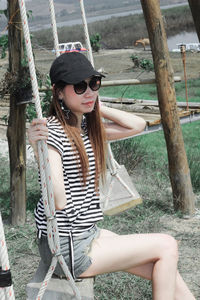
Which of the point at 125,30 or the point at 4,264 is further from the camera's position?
the point at 125,30

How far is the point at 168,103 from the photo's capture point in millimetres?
3592

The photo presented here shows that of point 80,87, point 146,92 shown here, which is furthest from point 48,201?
point 146,92

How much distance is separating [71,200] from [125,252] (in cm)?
28

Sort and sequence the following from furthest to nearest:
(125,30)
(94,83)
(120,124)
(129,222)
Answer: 1. (125,30)
2. (129,222)
3. (120,124)
4. (94,83)

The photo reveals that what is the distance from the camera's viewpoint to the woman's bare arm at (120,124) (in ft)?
6.85

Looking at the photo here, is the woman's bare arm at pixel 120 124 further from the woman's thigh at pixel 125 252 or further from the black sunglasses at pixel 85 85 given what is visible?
the woman's thigh at pixel 125 252

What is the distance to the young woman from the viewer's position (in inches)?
68.4

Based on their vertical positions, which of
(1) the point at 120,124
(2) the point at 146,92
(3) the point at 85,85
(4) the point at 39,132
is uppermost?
(3) the point at 85,85

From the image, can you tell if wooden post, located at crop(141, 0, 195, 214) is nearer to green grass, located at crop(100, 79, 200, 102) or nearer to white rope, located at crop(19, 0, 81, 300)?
white rope, located at crop(19, 0, 81, 300)

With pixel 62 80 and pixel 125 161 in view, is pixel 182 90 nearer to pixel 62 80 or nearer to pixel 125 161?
pixel 125 161

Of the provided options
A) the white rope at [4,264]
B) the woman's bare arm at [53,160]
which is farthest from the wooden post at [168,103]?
the white rope at [4,264]

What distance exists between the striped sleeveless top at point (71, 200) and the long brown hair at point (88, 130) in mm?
22

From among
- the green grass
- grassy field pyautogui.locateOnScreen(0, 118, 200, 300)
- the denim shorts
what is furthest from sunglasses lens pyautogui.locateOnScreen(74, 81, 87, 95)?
the green grass

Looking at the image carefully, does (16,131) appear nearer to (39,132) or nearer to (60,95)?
(60,95)
